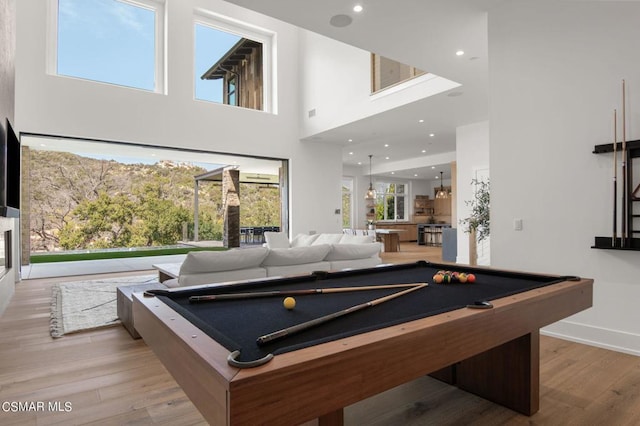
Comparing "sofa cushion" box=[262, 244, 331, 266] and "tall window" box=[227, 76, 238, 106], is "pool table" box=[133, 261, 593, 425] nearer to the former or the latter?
"sofa cushion" box=[262, 244, 331, 266]

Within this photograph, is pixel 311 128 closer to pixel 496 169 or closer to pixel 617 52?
pixel 496 169

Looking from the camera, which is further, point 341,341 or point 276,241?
point 276,241

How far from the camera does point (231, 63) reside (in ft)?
30.3

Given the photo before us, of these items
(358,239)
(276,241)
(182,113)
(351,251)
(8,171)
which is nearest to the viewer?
(8,171)

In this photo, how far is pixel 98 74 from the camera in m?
7.11

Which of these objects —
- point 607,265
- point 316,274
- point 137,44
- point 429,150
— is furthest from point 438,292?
point 429,150

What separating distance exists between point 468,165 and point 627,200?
16.9 feet

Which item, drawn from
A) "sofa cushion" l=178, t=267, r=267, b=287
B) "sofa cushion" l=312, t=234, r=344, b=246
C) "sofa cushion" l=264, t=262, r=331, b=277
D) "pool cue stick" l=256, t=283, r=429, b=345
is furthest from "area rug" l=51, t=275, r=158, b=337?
"pool cue stick" l=256, t=283, r=429, b=345

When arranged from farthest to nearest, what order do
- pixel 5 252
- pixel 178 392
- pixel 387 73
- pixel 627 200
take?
pixel 387 73
pixel 5 252
pixel 627 200
pixel 178 392

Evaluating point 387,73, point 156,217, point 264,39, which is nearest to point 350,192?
point 264,39

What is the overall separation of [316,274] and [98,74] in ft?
23.3

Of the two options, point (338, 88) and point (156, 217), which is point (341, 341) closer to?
point (338, 88)

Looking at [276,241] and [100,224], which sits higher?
[100,224]

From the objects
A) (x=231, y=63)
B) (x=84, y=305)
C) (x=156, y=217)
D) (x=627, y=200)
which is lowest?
(x=84, y=305)
